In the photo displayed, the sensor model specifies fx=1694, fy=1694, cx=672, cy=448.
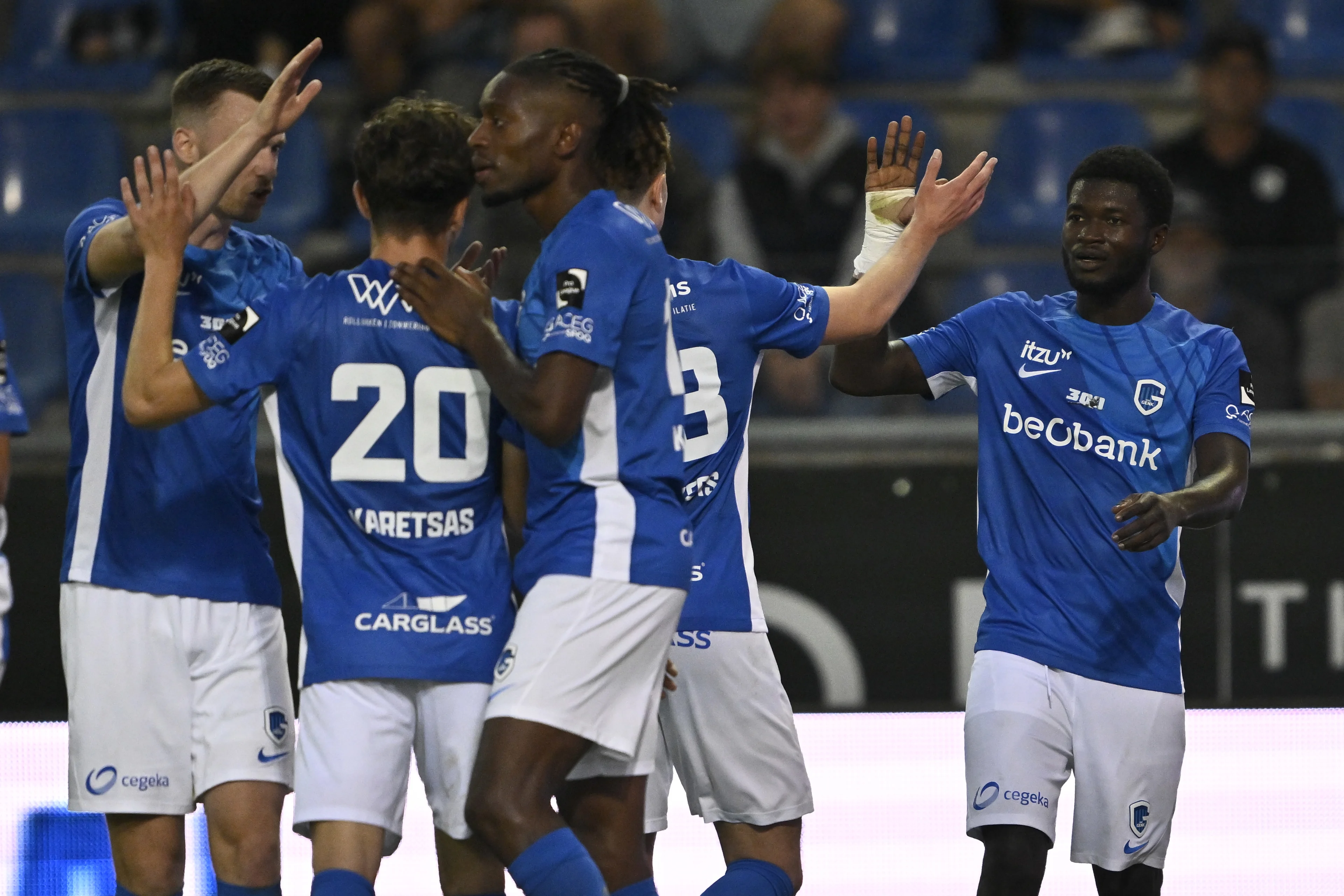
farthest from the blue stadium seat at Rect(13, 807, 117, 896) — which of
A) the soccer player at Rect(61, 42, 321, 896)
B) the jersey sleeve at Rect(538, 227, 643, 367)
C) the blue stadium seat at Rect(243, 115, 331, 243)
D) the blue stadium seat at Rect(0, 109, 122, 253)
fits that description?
the blue stadium seat at Rect(0, 109, 122, 253)

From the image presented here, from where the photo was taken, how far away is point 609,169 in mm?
3922

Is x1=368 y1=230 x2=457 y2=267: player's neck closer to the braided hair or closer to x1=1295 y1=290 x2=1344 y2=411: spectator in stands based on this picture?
A: the braided hair

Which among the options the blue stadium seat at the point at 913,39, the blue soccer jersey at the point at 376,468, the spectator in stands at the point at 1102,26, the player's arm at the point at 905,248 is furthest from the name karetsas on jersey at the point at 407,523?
the spectator in stands at the point at 1102,26

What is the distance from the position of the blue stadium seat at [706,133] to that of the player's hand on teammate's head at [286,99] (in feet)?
19.1

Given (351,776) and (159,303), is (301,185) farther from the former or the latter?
(351,776)

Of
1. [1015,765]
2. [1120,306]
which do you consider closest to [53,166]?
[1120,306]

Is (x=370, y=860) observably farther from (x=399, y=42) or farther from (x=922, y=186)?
(x=399, y=42)

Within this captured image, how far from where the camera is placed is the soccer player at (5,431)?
4656mm

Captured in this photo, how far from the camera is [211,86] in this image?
4.07 metres

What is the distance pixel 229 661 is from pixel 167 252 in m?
0.94

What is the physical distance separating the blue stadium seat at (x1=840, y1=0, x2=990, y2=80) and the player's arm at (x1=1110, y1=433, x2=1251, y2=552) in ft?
19.9

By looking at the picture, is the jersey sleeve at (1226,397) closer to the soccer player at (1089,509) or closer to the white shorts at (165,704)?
the soccer player at (1089,509)

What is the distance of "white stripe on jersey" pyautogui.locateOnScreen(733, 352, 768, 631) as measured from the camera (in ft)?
13.7

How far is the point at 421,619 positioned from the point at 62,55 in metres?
7.83
